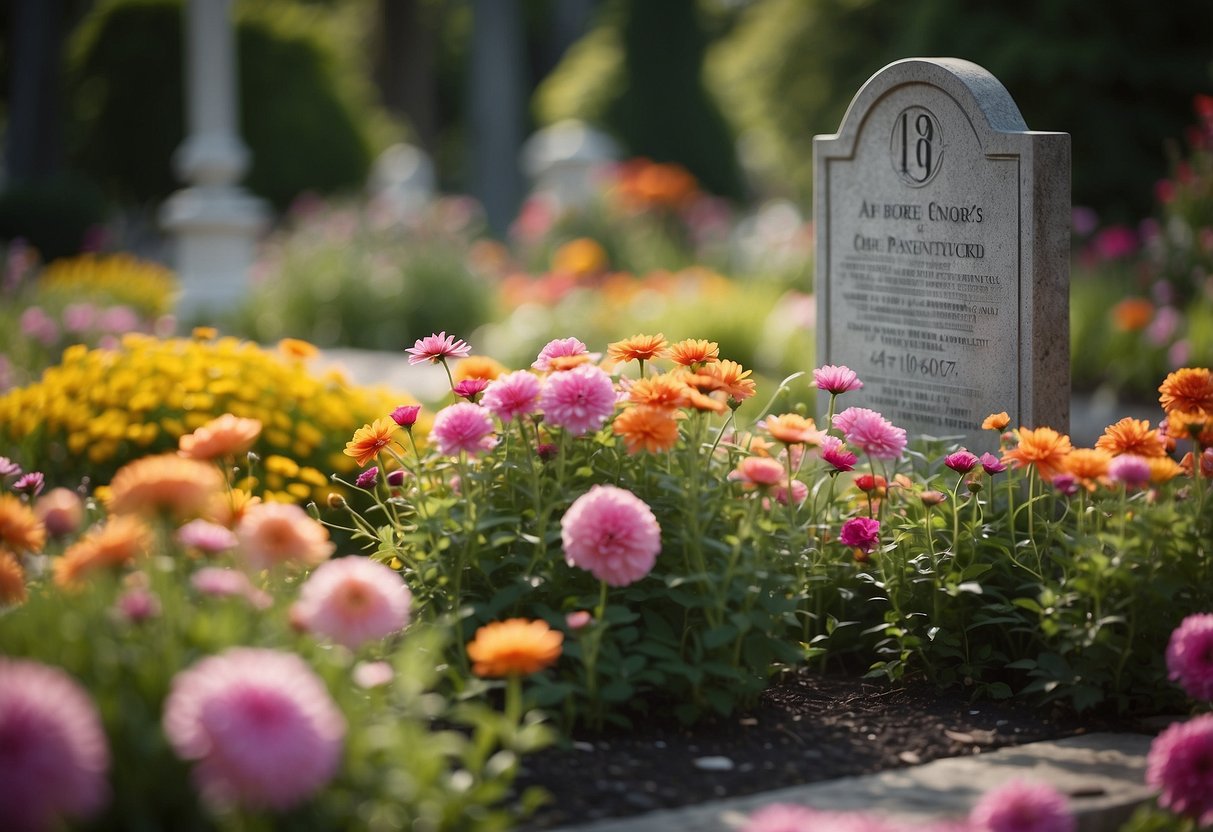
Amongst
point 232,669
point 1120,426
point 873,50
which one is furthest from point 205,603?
point 873,50

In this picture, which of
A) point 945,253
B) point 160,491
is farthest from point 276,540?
point 945,253

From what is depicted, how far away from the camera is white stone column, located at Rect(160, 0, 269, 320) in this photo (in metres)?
11.9

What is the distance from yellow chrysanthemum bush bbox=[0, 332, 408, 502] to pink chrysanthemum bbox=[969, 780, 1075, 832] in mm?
2739

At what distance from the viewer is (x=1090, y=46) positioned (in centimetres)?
1177

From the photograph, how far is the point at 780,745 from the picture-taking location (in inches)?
118

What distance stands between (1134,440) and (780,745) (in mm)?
1092

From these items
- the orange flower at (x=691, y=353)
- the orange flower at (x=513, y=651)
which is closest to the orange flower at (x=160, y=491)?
the orange flower at (x=513, y=651)

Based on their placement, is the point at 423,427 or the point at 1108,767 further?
the point at 423,427

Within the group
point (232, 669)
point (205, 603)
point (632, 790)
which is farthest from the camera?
point (632, 790)

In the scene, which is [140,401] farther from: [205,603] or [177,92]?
[177,92]

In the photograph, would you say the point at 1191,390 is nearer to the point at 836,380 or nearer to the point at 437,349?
the point at 836,380

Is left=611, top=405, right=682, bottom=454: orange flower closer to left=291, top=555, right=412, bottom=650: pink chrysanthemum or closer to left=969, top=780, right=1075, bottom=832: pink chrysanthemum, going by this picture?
left=291, top=555, right=412, bottom=650: pink chrysanthemum

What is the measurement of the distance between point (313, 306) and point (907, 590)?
7.84 meters

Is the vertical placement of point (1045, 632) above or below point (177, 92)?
below
